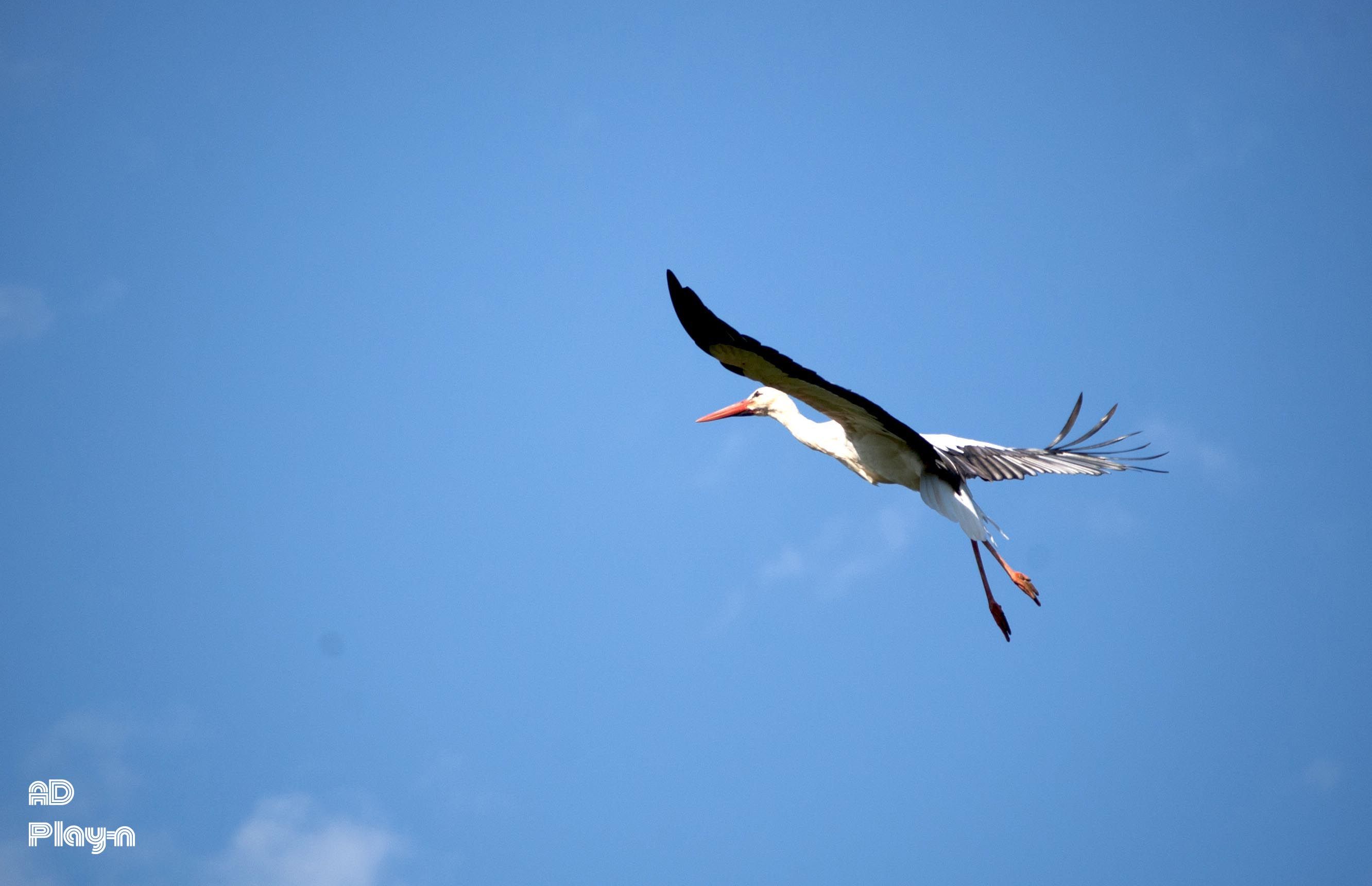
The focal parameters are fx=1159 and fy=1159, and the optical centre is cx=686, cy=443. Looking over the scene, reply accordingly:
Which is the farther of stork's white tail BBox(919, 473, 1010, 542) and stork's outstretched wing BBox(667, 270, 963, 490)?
stork's white tail BBox(919, 473, 1010, 542)

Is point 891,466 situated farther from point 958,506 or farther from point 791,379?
point 791,379

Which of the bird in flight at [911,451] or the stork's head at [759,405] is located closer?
the bird in flight at [911,451]

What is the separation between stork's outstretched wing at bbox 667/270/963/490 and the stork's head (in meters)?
1.03

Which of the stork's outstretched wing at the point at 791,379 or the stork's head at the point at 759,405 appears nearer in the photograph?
the stork's outstretched wing at the point at 791,379

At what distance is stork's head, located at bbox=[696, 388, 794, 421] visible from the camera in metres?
11.2

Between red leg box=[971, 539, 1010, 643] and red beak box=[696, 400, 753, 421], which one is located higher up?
red beak box=[696, 400, 753, 421]

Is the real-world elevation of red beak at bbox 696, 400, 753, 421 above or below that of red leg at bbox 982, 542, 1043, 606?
above

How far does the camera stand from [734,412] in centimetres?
1162

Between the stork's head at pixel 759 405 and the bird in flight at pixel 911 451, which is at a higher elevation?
the stork's head at pixel 759 405

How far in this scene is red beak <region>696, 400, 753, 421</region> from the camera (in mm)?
11562

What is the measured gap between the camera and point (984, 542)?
9.99 m

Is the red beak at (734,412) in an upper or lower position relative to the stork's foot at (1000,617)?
upper

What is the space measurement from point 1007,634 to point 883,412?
2.84 metres

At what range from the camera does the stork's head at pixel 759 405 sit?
11.2 m
